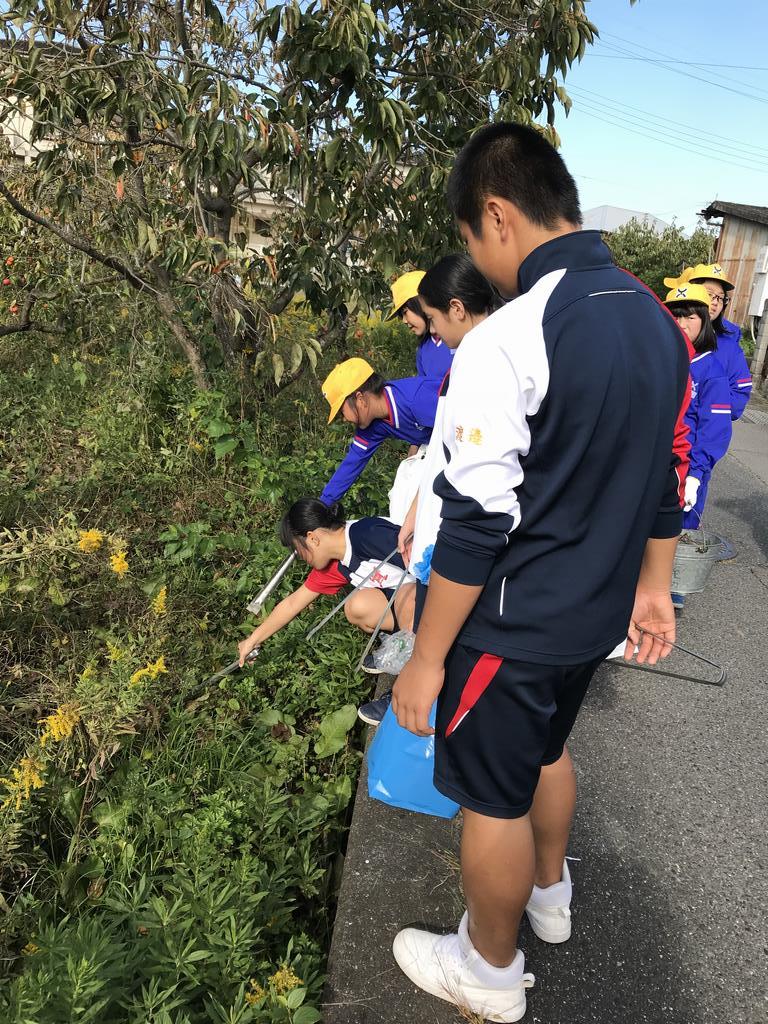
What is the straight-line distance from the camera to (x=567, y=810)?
1676mm

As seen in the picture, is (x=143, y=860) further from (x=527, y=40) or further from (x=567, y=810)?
(x=527, y=40)

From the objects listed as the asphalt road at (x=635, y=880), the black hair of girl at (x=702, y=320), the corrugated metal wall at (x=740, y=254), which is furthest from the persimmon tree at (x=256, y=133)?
the corrugated metal wall at (x=740, y=254)

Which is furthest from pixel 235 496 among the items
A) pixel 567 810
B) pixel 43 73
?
pixel 567 810

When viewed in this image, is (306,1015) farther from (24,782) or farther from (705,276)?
(705,276)

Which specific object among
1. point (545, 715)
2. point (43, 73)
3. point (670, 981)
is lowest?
point (670, 981)

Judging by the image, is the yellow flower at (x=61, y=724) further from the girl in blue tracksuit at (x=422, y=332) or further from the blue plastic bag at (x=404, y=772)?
the girl in blue tracksuit at (x=422, y=332)

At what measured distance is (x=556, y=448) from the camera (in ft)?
3.83

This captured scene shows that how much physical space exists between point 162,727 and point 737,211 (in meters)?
19.3

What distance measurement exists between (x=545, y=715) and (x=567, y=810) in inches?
20.6

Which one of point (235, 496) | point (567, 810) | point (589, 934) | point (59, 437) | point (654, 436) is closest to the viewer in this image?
point (654, 436)

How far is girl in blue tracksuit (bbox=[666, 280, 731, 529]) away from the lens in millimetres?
3594

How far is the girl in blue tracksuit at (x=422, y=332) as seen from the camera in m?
3.40

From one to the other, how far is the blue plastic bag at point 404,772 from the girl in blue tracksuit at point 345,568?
63 centimetres

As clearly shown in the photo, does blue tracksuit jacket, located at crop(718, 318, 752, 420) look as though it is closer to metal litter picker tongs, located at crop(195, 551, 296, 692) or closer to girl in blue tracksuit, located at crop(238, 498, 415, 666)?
girl in blue tracksuit, located at crop(238, 498, 415, 666)
